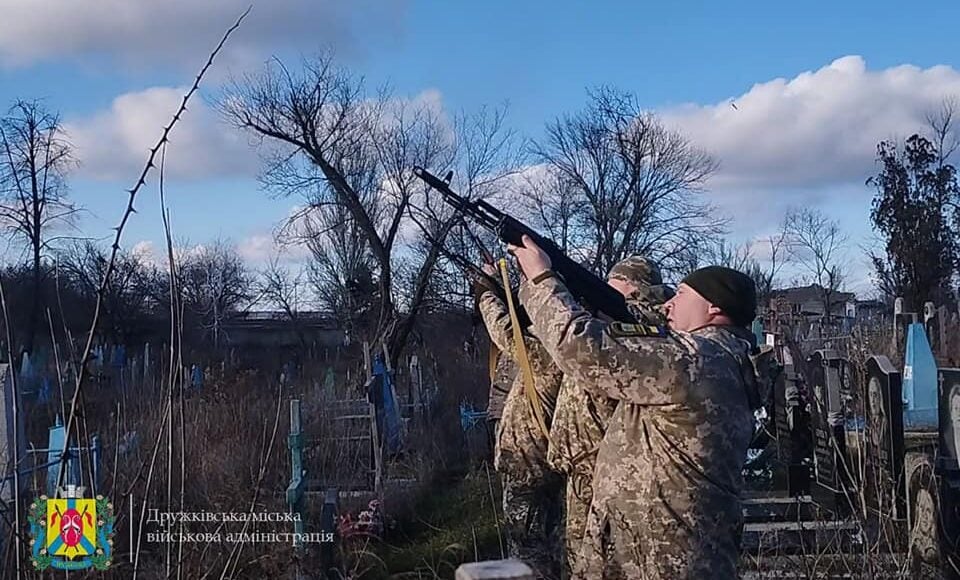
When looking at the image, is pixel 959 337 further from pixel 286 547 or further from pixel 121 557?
pixel 121 557

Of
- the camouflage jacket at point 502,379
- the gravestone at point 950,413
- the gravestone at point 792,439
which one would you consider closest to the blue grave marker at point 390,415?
the gravestone at point 792,439

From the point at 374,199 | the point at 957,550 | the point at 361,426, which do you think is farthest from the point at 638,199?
the point at 957,550

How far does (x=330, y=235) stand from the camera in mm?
28828

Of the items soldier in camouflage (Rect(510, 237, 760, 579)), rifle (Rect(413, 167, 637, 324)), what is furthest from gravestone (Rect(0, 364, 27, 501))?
soldier in camouflage (Rect(510, 237, 760, 579))

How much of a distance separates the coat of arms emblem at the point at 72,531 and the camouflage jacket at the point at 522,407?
1640mm

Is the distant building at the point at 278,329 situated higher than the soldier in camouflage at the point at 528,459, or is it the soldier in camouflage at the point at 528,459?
the distant building at the point at 278,329

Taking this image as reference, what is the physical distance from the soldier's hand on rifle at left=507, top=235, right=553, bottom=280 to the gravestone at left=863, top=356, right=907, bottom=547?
2.53 m

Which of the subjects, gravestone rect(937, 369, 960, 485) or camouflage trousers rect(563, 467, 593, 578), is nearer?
camouflage trousers rect(563, 467, 593, 578)

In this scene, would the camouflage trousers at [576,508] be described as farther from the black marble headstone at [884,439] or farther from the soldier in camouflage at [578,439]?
the black marble headstone at [884,439]

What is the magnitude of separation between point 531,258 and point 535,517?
59.3 inches

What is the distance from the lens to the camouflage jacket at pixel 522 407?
4137 mm

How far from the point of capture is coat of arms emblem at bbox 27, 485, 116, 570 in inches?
171

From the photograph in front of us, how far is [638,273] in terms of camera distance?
3.99 m

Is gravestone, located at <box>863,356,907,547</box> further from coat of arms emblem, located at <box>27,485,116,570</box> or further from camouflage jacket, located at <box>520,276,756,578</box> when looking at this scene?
coat of arms emblem, located at <box>27,485,116,570</box>
